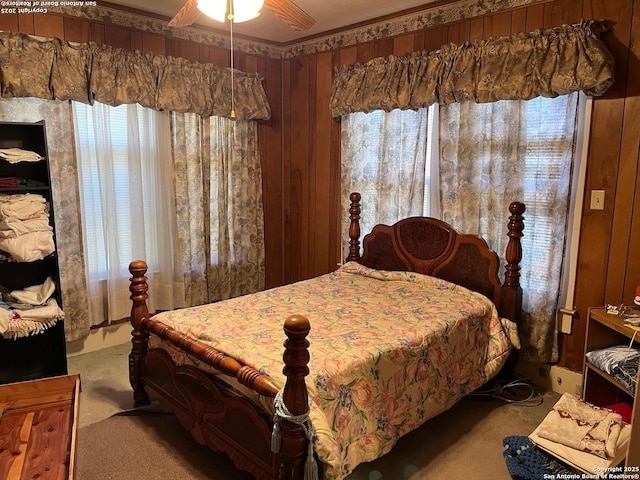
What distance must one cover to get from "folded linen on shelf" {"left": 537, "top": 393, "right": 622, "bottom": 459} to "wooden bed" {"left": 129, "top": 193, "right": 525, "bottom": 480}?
829 mm

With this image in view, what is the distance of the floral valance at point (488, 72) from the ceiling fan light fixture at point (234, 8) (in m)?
1.63

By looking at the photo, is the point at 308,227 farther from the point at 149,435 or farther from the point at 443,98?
the point at 149,435

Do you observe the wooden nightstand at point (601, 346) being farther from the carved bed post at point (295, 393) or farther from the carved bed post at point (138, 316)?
the carved bed post at point (138, 316)

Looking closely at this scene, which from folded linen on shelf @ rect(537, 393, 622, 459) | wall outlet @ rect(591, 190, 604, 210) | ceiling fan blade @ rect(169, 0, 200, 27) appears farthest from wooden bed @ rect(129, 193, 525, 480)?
ceiling fan blade @ rect(169, 0, 200, 27)

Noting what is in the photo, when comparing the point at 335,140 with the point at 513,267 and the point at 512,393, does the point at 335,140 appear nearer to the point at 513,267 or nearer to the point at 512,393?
the point at 513,267

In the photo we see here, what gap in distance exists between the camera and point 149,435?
8.51 ft

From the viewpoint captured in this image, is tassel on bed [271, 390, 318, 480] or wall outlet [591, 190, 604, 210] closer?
tassel on bed [271, 390, 318, 480]

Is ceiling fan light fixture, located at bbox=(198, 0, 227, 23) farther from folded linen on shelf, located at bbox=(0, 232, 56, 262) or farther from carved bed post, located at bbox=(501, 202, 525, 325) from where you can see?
carved bed post, located at bbox=(501, 202, 525, 325)

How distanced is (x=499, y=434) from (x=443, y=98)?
2.19 meters

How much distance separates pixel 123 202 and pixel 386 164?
210 cm

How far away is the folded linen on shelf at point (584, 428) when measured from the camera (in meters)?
2.02

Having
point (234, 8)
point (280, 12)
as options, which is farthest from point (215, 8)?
point (280, 12)

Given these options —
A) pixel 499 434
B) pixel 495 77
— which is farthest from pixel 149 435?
pixel 495 77

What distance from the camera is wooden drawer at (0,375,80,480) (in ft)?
6.09
